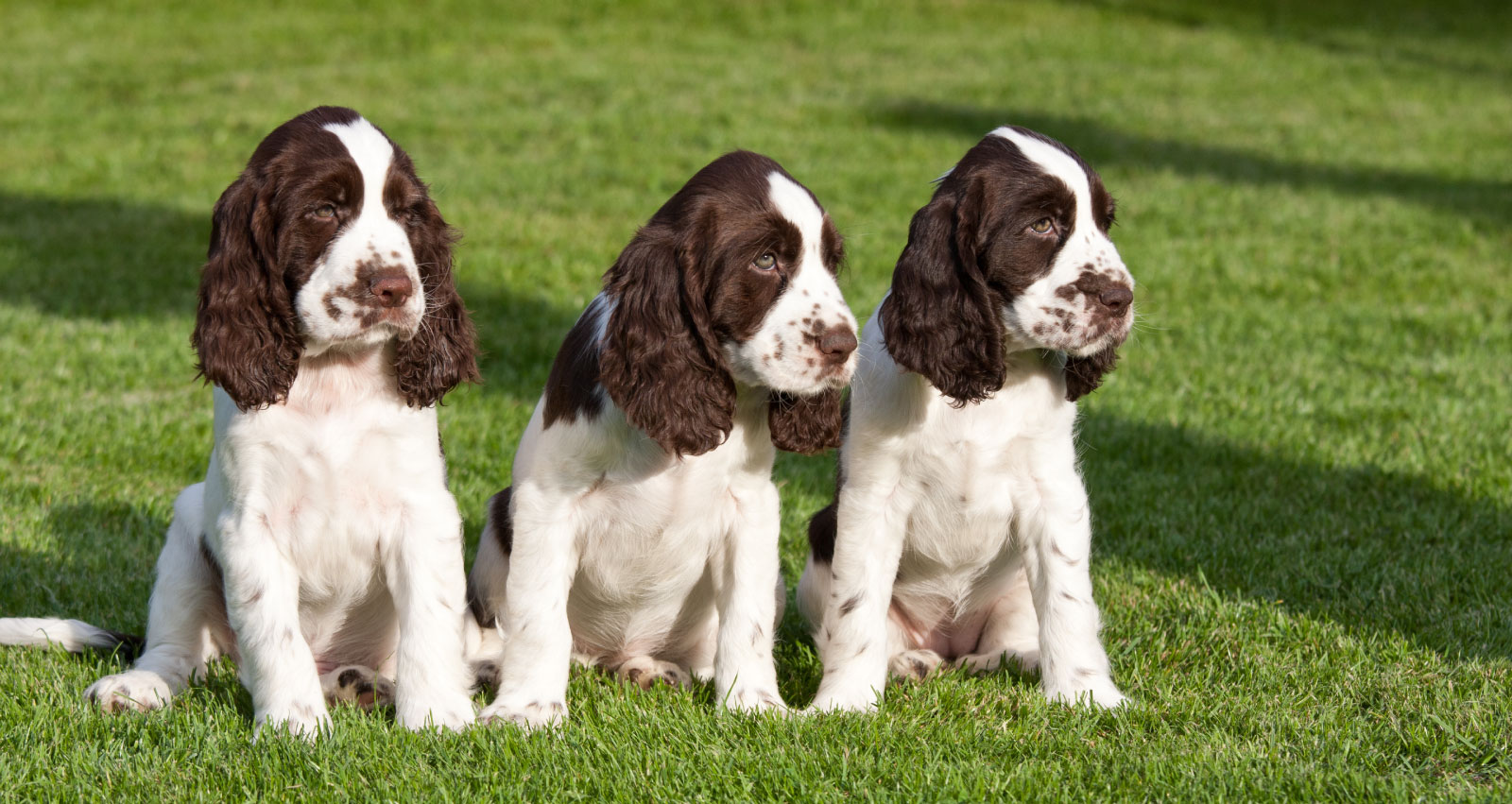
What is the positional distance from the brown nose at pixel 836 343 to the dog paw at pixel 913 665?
4.60ft

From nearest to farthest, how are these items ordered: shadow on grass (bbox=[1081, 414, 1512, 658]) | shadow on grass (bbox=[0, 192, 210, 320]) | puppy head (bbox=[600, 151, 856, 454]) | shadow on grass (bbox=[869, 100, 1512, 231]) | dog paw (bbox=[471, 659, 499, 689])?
1. puppy head (bbox=[600, 151, 856, 454])
2. dog paw (bbox=[471, 659, 499, 689])
3. shadow on grass (bbox=[1081, 414, 1512, 658])
4. shadow on grass (bbox=[0, 192, 210, 320])
5. shadow on grass (bbox=[869, 100, 1512, 231])

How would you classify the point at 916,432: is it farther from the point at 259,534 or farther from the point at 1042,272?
the point at 259,534

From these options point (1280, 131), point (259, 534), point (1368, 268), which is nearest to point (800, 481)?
point (259, 534)

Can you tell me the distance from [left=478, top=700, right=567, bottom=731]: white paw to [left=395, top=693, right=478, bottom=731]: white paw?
8 cm

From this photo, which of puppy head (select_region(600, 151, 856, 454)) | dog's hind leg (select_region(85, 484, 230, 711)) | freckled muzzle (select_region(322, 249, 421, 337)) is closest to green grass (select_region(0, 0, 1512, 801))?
dog's hind leg (select_region(85, 484, 230, 711))

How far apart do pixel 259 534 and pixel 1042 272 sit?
8.17 feet

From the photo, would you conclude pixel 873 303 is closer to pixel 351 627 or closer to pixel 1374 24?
pixel 351 627

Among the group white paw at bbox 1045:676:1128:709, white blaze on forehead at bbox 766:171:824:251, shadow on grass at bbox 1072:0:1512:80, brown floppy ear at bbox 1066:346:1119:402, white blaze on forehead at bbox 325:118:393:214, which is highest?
white blaze on forehead at bbox 325:118:393:214

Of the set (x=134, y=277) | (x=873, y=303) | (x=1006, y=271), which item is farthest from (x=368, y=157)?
(x=134, y=277)

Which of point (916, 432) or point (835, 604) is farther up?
point (916, 432)

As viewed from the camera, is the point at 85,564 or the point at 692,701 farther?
the point at 85,564

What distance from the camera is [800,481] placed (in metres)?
7.29

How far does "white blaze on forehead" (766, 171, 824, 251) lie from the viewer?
4156 mm

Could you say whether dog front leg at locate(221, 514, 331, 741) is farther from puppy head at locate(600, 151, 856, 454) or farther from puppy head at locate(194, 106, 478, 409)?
puppy head at locate(600, 151, 856, 454)
